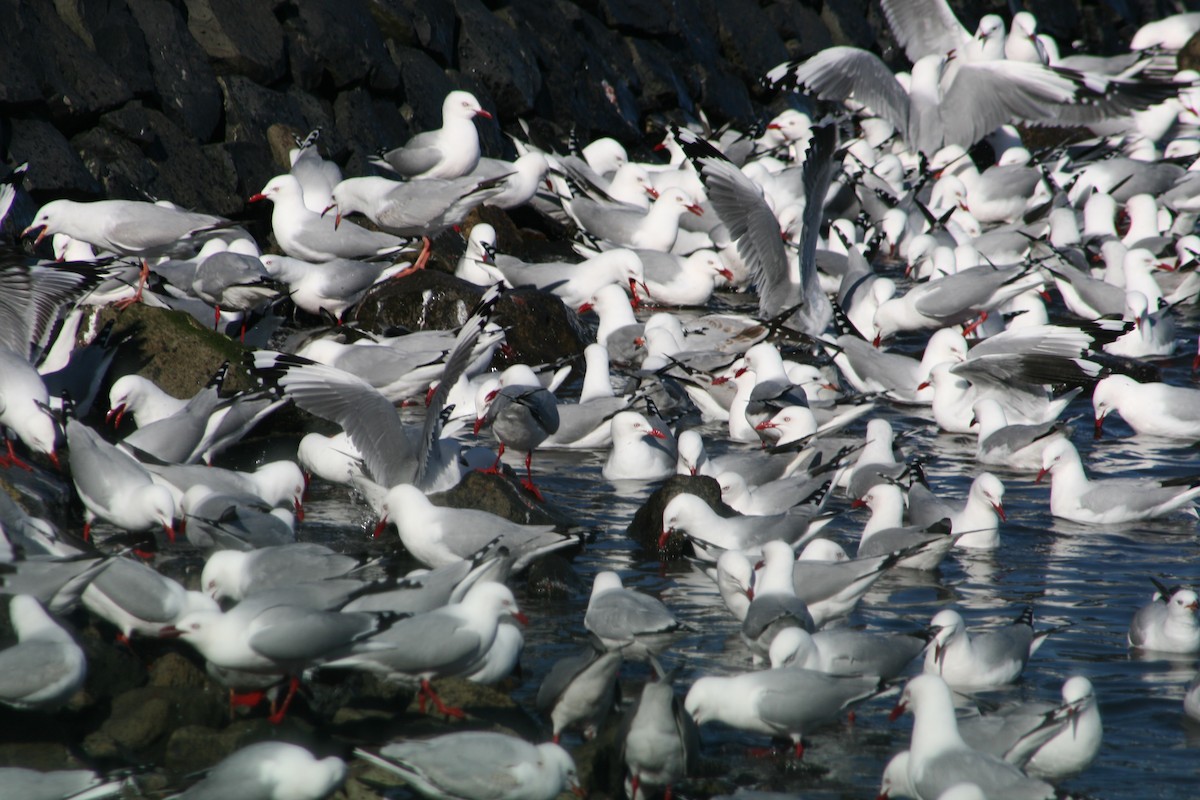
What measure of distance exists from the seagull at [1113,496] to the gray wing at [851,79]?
19.0 feet

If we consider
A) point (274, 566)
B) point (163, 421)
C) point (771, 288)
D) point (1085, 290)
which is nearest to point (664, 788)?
point (274, 566)

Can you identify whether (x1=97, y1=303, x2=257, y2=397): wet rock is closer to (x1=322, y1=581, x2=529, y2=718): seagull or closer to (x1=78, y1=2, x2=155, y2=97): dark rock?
(x1=322, y1=581, x2=529, y2=718): seagull

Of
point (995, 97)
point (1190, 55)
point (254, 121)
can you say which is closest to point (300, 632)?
point (254, 121)

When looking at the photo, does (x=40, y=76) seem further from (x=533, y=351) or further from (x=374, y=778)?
(x=374, y=778)

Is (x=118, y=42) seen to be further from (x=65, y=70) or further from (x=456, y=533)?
(x=456, y=533)

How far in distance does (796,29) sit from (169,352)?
50.4 feet

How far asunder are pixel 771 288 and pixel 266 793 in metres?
7.96

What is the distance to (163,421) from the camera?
272 inches

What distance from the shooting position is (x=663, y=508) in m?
6.63

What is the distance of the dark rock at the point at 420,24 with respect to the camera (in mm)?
14305

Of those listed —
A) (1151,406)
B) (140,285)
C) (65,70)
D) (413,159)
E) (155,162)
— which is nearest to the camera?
(140,285)

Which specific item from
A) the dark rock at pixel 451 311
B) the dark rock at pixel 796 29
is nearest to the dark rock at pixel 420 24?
the dark rock at pixel 451 311

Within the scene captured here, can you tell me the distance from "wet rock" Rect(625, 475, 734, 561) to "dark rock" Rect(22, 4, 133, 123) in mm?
6435

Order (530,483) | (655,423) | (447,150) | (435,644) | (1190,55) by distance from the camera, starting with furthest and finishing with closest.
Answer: (1190,55)
(447,150)
(655,423)
(530,483)
(435,644)
